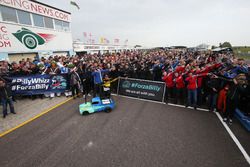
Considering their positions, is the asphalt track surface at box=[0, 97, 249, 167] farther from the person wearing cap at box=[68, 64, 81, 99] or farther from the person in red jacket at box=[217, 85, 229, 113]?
the person wearing cap at box=[68, 64, 81, 99]

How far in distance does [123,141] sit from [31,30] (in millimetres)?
18100

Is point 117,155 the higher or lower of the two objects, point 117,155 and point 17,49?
the lower

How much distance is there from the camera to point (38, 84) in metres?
7.18

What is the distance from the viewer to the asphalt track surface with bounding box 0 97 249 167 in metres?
2.82

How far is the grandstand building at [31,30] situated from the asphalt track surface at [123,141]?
43.1ft

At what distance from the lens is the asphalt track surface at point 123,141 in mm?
2824

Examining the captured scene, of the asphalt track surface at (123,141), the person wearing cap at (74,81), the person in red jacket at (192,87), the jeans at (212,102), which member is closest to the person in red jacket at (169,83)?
the person in red jacket at (192,87)

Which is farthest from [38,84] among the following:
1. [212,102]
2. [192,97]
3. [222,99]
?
→ [222,99]

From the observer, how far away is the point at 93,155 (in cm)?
302

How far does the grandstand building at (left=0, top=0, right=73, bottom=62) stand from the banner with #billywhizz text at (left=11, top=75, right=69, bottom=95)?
827cm

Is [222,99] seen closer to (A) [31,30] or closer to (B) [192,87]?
(B) [192,87]

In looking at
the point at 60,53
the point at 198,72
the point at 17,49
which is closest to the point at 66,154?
the point at 198,72

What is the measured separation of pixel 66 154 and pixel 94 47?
3775cm

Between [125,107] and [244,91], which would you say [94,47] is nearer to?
[125,107]
